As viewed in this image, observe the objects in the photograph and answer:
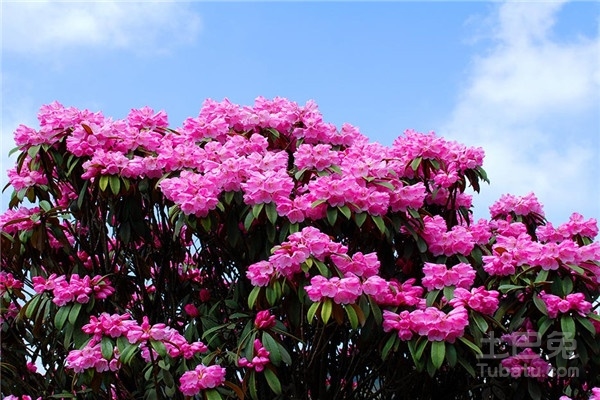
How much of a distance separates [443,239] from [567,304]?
63 cm

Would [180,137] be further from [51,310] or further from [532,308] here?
[532,308]

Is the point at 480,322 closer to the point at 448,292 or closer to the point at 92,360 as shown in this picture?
the point at 448,292

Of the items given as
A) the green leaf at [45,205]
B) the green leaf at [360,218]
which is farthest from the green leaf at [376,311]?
the green leaf at [45,205]

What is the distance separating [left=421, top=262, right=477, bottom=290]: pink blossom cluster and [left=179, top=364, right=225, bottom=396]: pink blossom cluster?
38.1 inches

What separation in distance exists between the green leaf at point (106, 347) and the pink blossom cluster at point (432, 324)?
1093mm

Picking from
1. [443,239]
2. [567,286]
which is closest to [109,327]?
[443,239]

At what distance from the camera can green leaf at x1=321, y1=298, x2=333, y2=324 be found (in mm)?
3162

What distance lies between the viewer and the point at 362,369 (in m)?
4.14

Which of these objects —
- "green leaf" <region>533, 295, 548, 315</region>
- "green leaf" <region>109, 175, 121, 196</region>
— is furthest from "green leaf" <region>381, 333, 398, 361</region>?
"green leaf" <region>109, 175, 121, 196</region>

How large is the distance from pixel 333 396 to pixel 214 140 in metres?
1.37

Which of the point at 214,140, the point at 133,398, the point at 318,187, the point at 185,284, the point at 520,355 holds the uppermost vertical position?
the point at 214,140

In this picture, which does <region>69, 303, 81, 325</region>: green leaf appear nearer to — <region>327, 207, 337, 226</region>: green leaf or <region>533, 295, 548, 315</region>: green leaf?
<region>327, 207, 337, 226</region>: green leaf

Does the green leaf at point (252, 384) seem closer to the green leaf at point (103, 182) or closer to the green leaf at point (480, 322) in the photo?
the green leaf at point (480, 322)

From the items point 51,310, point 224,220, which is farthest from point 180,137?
point 51,310
